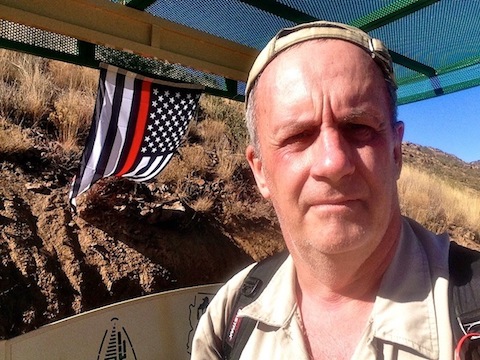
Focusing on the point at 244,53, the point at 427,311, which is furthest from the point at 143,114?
the point at 427,311

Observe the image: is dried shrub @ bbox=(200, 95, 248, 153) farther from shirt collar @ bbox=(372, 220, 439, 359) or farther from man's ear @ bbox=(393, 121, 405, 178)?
shirt collar @ bbox=(372, 220, 439, 359)

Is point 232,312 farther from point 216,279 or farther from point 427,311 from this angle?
point 216,279

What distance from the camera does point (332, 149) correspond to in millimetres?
1250

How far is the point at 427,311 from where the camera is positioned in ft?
3.95

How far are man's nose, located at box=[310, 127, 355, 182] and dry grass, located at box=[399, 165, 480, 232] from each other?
395 inches

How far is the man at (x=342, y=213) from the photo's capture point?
1228 mm

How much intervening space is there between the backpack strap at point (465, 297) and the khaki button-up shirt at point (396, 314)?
0.02 meters

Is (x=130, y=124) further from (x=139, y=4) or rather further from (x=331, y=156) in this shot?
(x=331, y=156)

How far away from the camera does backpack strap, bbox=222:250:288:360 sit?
4.96 ft

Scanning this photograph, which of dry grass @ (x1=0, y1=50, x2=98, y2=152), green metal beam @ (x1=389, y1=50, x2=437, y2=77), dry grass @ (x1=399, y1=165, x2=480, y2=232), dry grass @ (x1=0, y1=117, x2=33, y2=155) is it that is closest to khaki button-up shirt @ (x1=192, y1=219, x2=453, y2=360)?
green metal beam @ (x1=389, y1=50, x2=437, y2=77)

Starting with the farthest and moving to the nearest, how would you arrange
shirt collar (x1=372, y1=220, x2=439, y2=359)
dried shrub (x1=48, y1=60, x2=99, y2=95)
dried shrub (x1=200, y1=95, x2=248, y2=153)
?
dried shrub (x1=200, y1=95, x2=248, y2=153) → dried shrub (x1=48, y1=60, x2=99, y2=95) → shirt collar (x1=372, y1=220, x2=439, y2=359)

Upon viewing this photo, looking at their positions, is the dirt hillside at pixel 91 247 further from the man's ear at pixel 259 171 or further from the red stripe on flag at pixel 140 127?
the man's ear at pixel 259 171

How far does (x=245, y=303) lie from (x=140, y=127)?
281 cm

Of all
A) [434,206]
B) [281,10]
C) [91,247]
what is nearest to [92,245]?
[91,247]
